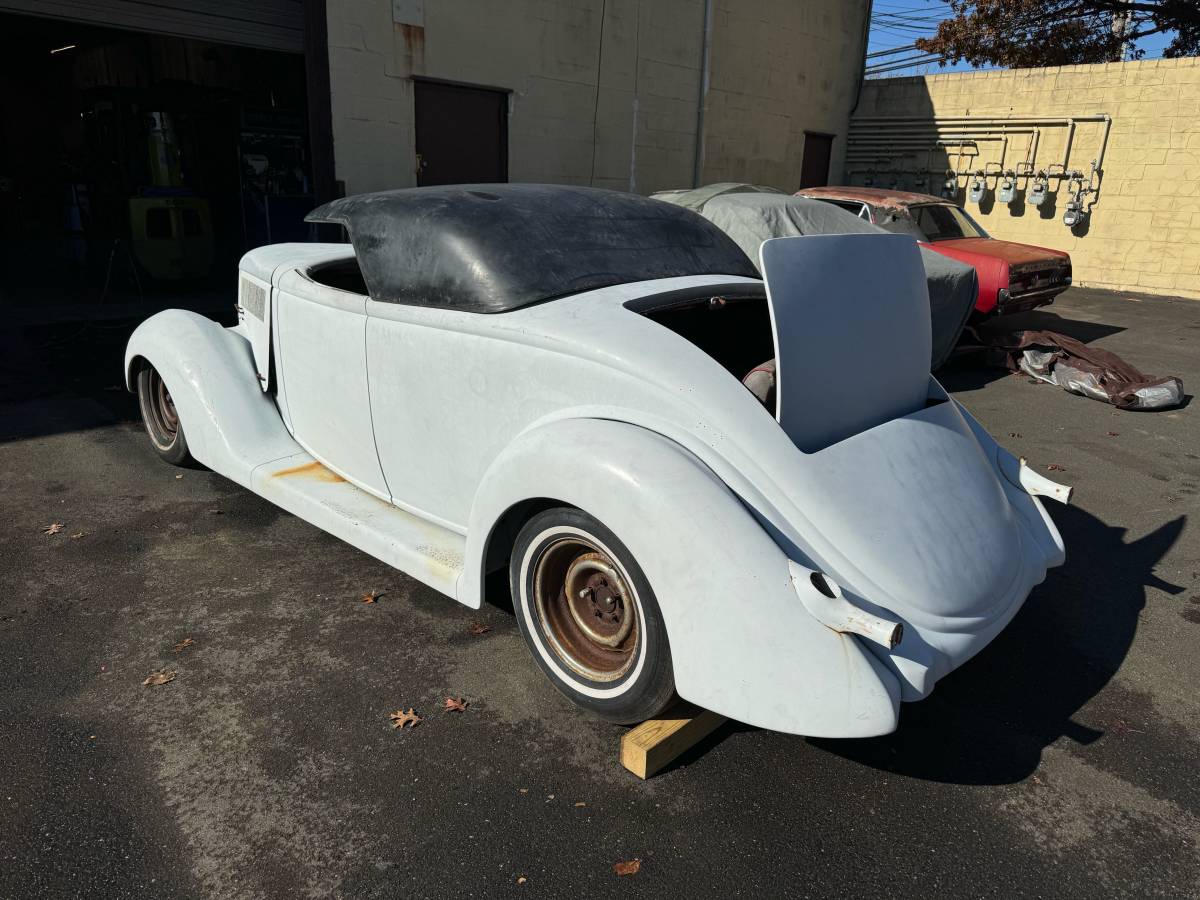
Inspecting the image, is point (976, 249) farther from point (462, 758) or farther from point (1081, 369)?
point (462, 758)

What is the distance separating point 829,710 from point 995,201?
52.6ft

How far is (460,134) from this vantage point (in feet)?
35.2

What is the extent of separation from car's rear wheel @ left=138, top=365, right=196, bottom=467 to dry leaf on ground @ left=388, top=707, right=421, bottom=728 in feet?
8.60

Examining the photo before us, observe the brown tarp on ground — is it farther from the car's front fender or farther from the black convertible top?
the car's front fender

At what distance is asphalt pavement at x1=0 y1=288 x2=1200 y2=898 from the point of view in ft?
6.89

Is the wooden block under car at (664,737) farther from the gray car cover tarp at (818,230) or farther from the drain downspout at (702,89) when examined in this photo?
the drain downspout at (702,89)

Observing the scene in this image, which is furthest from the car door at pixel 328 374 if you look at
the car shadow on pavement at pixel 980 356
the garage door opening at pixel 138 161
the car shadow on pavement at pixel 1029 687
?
the garage door opening at pixel 138 161

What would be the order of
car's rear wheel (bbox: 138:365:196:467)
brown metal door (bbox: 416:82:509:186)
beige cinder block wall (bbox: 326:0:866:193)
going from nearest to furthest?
car's rear wheel (bbox: 138:365:196:467) → beige cinder block wall (bbox: 326:0:866:193) → brown metal door (bbox: 416:82:509:186)

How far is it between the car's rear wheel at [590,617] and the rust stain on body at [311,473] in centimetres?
129

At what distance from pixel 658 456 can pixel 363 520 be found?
57.1 inches

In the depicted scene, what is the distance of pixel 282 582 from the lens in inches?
138

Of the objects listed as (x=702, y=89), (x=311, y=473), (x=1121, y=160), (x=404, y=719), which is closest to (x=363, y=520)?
(x=311, y=473)

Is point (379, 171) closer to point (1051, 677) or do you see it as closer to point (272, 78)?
point (272, 78)

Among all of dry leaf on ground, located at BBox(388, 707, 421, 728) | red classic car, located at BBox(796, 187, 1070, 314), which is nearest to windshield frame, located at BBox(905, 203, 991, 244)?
red classic car, located at BBox(796, 187, 1070, 314)
